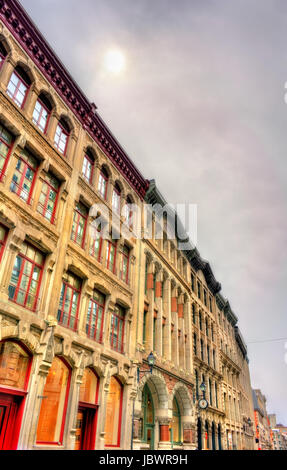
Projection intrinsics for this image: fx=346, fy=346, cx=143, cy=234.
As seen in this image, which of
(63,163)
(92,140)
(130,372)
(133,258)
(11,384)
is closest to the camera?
(11,384)

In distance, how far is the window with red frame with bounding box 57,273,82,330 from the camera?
14986mm

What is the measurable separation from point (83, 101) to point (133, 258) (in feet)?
32.2

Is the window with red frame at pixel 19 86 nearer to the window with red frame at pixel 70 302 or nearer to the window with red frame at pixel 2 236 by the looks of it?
the window with red frame at pixel 2 236

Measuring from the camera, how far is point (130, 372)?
18734mm

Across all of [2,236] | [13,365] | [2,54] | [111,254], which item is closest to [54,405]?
[13,365]

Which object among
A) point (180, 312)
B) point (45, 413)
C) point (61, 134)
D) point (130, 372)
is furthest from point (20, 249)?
point (180, 312)

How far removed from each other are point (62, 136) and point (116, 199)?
5.52m

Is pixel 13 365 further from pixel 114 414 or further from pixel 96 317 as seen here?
pixel 114 414

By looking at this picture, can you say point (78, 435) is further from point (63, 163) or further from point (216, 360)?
point (216, 360)

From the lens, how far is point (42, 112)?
1678 cm

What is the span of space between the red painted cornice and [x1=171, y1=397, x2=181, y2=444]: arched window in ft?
55.1

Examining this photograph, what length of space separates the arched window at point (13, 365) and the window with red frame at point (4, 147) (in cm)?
642

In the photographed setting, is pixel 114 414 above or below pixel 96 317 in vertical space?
below

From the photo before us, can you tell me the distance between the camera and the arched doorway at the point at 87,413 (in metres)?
15.1
